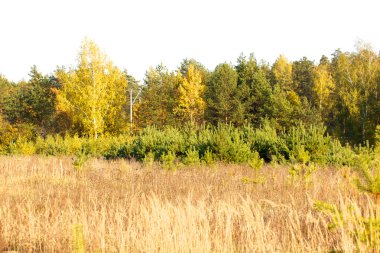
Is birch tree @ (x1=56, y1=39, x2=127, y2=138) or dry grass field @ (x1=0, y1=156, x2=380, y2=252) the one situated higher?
birch tree @ (x1=56, y1=39, x2=127, y2=138)

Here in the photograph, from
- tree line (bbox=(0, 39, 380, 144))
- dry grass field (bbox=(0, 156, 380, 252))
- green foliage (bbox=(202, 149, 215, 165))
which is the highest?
tree line (bbox=(0, 39, 380, 144))

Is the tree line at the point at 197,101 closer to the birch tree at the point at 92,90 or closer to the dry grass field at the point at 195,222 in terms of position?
the birch tree at the point at 92,90

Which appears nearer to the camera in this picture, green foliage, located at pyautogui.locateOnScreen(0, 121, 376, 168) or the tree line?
green foliage, located at pyautogui.locateOnScreen(0, 121, 376, 168)

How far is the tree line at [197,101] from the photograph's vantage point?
95.8ft

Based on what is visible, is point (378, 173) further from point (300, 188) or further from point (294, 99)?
point (294, 99)

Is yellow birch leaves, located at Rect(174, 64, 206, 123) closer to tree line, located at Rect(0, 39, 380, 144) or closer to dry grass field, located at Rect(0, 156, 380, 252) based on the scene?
tree line, located at Rect(0, 39, 380, 144)

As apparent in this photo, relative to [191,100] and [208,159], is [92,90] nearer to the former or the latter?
[191,100]

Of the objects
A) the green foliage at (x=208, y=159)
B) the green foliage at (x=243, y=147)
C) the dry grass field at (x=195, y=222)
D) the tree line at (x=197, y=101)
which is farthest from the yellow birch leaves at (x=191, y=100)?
the dry grass field at (x=195, y=222)

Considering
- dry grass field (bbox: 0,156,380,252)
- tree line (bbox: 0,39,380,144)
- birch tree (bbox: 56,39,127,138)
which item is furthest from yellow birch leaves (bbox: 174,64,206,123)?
dry grass field (bbox: 0,156,380,252)

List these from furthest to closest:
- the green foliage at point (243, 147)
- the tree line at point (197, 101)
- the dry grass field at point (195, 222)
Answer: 1. the tree line at point (197, 101)
2. the green foliage at point (243, 147)
3. the dry grass field at point (195, 222)

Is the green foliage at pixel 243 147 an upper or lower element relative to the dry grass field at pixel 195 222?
upper

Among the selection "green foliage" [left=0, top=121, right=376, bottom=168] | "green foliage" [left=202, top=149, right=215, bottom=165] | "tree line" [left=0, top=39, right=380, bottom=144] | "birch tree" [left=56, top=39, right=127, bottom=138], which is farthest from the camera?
"birch tree" [left=56, top=39, right=127, bottom=138]

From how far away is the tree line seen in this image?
95.8 feet

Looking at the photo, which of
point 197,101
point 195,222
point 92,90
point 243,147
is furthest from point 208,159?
point 197,101
